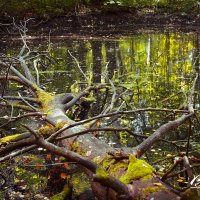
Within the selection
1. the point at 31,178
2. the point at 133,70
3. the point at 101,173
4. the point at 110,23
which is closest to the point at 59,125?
the point at 31,178

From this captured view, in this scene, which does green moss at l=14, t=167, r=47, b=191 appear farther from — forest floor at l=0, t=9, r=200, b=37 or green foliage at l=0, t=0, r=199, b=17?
green foliage at l=0, t=0, r=199, b=17

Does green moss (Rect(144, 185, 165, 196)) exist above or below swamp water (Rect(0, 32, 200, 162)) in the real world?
above

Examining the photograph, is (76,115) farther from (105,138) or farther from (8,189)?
(8,189)

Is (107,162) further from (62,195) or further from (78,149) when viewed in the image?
(62,195)

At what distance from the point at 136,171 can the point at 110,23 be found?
59.6ft

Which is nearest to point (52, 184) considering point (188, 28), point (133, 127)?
point (133, 127)

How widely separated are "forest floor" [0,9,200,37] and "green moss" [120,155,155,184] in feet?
48.8

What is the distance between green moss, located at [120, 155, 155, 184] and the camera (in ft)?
9.45

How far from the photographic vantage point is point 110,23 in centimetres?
2059

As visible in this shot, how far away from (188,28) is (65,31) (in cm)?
560

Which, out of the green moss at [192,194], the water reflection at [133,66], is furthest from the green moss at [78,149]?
the water reflection at [133,66]

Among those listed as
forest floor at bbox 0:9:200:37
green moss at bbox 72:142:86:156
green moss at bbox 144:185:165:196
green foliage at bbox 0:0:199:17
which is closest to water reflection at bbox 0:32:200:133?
green moss at bbox 72:142:86:156

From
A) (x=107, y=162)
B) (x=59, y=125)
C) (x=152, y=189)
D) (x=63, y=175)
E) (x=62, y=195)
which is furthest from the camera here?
(x=63, y=175)

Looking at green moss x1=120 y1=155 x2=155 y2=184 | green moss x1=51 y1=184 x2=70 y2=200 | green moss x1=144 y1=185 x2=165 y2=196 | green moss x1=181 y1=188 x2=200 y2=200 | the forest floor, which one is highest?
green moss x1=181 y1=188 x2=200 y2=200
